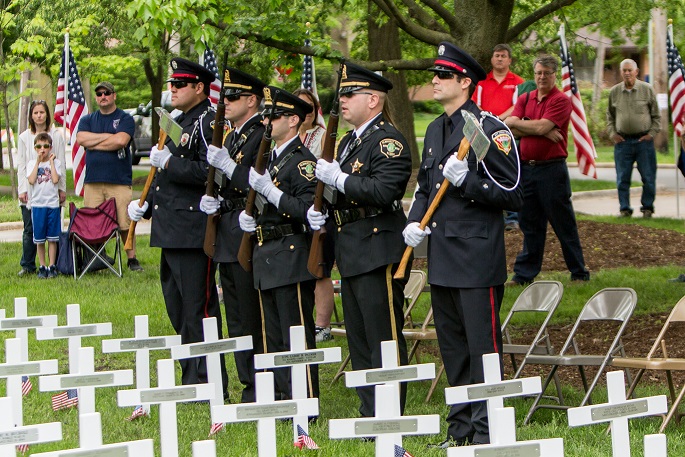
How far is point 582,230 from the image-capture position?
1446 centimetres

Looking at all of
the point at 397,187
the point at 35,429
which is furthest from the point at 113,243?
the point at 35,429

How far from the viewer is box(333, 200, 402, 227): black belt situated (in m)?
6.60

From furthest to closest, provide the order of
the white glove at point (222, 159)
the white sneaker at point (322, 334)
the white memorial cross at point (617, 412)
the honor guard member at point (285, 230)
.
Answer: the white sneaker at point (322, 334)
the white glove at point (222, 159)
the honor guard member at point (285, 230)
the white memorial cross at point (617, 412)

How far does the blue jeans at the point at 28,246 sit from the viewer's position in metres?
13.1

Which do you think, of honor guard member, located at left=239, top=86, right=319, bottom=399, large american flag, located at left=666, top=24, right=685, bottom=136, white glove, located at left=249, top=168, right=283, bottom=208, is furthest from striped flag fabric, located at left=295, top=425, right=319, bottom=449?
large american flag, located at left=666, top=24, right=685, bottom=136

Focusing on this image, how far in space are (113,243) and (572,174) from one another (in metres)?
13.2

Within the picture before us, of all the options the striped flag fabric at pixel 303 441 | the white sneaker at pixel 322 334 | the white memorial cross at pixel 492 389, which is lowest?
the white sneaker at pixel 322 334

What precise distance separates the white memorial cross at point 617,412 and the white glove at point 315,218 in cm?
215

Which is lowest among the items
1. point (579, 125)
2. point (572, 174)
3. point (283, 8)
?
point (572, 174)

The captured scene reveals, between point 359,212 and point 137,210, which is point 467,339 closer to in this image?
point 359,212

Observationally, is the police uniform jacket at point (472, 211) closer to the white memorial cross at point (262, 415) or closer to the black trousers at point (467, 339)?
the black trousers at point (467, 339)

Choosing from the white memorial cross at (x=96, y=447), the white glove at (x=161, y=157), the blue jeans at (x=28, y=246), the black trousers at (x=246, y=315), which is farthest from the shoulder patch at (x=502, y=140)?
the blue jeans at (x=28, y=246)

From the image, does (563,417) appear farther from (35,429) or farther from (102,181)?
(102,181)

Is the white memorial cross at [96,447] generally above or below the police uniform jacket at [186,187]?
below
